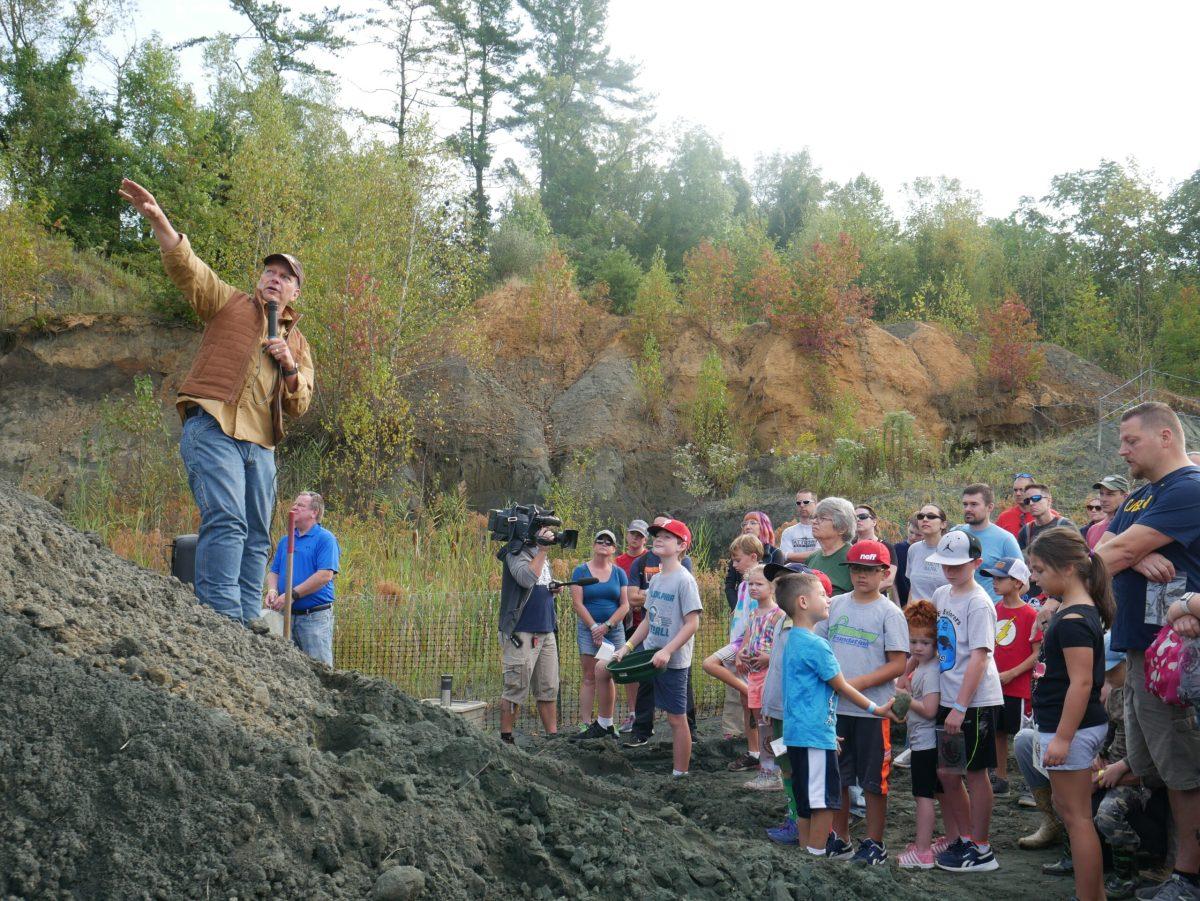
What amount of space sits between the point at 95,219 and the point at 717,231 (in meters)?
18.2

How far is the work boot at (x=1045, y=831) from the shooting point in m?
5.09

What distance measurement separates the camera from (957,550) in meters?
5.00

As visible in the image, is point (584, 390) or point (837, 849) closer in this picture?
point (837, 849)

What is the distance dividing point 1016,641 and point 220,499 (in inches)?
186

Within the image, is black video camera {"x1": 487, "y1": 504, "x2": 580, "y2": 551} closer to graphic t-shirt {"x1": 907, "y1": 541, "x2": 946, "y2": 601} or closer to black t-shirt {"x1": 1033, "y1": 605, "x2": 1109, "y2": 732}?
graphic t-shirt {"x1": 907, "y1": 541, "x2": 946, "y2": 601}

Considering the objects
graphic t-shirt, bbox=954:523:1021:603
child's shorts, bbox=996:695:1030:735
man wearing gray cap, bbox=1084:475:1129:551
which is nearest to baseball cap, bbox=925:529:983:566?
child's shorts, bbox=996:695:1030:735

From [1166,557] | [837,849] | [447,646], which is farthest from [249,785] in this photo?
[447,646]

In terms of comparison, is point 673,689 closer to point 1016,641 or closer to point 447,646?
point 1016,641

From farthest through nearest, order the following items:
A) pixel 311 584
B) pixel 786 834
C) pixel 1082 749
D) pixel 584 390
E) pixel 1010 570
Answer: pixel 584 390
pixel 311 584
pixel 1010 570
pixel 786 834
pixel 1082 749

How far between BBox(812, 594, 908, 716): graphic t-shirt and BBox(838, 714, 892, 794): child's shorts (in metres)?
0.06

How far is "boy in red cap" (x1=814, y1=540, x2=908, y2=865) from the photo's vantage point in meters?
4.91

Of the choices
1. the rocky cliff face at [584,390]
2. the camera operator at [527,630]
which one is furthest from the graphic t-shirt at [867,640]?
the rocky cliff face at [584,390]

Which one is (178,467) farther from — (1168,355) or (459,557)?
(1168,355)

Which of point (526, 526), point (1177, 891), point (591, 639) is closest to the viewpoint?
point (1177, 891)
